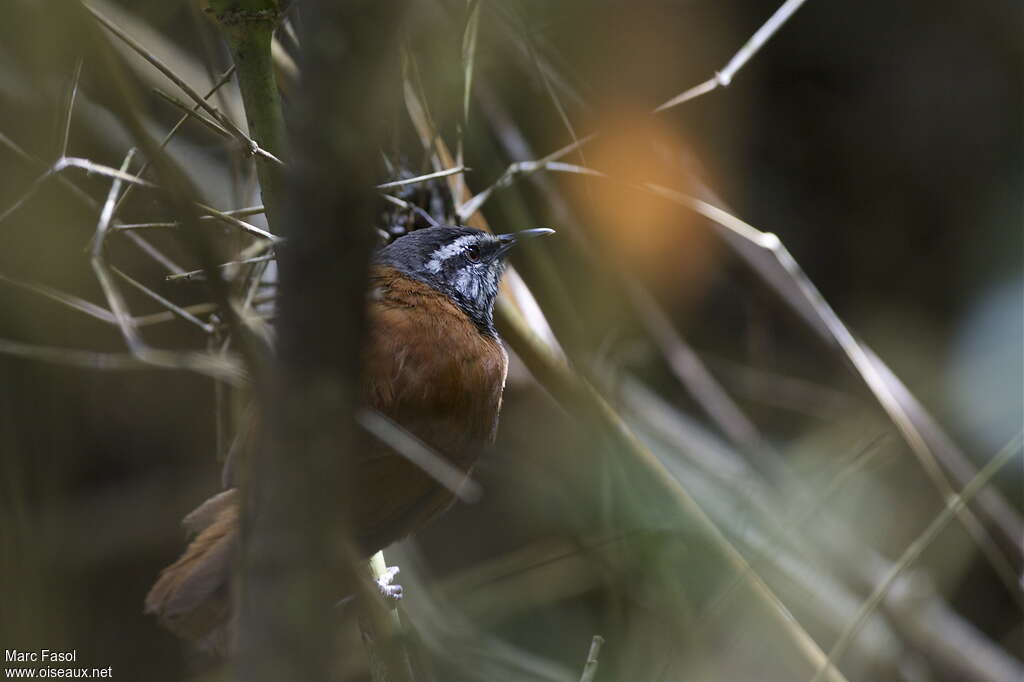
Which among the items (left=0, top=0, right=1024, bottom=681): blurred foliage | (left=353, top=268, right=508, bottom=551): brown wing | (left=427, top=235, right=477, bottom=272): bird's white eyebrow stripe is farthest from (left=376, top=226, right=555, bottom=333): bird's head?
(left=0, top=0, right=1024, bottom=681): blurred foliage

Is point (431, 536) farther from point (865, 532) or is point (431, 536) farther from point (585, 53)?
point (585, 53)

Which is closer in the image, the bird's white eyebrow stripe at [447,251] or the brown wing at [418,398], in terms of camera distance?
the brown wing at [418,398]

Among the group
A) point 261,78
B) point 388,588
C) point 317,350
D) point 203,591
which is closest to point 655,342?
point 388,588

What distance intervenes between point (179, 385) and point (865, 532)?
372 centimetres

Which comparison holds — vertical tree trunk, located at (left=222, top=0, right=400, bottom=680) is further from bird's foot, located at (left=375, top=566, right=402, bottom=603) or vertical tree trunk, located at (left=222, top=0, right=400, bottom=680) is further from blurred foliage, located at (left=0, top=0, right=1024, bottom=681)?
blurred foliage, located at (left=0, top=0, right=1024, bottom=681)

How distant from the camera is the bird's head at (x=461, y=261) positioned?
10.7ft

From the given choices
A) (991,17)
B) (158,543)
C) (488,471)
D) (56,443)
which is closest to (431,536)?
(488,471)

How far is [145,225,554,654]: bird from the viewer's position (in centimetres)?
273

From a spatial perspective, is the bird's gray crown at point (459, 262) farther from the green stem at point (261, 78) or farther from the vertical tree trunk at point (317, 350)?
the vertical tree trunk at point (317, 350)

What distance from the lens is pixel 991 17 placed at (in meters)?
5.01

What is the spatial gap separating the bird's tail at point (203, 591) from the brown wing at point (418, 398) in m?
0.39

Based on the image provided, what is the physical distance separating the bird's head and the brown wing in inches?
6.8

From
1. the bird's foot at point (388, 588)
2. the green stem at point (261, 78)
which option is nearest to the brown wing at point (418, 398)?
the bird's foot at point (388, 588)

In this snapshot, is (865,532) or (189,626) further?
(865,532)
